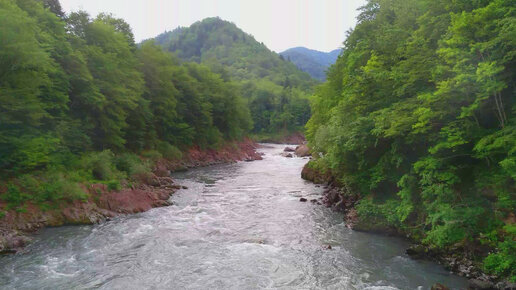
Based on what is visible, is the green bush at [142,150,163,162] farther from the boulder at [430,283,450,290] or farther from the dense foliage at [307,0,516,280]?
the boulder at [430,283,450,290]

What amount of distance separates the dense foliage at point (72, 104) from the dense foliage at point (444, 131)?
16371 mm

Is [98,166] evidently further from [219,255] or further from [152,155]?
[152,155]

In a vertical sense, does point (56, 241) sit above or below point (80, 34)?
below

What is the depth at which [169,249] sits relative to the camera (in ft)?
50.5

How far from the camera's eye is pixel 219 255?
14656 mm

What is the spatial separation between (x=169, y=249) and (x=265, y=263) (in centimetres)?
449

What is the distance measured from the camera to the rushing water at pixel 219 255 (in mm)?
12125

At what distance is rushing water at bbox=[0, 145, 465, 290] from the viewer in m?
12.1

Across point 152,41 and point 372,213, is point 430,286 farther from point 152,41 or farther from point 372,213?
point 152,41

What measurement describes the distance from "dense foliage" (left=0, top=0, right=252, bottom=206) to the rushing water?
13.8 ft

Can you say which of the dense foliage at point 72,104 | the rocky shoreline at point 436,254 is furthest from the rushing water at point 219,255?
the dense foliage at point 72,104

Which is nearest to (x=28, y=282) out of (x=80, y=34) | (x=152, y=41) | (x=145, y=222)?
(x=145, y=222)

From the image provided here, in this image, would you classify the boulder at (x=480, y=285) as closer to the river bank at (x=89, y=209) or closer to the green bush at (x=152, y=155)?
the river bank at (x=89, y=209)

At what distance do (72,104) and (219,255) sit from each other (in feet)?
61.0
